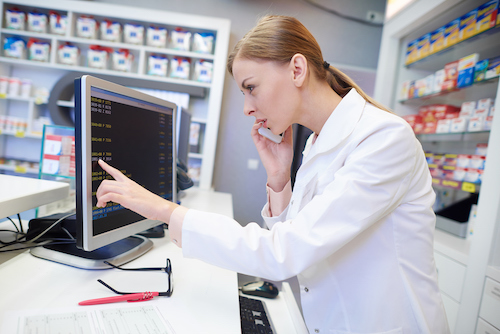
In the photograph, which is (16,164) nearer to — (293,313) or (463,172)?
(293,313)

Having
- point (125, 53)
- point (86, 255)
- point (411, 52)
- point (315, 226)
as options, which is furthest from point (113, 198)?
point (125, 53)

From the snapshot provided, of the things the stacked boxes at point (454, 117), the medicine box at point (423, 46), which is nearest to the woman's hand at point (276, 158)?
the stacked boxes at point (454, 117)

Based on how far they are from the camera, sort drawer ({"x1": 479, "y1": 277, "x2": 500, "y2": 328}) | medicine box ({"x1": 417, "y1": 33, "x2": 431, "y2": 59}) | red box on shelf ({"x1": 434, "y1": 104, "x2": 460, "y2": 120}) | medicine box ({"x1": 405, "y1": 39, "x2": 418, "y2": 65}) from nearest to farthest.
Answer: drawer ({"x1": 479, "y1": 277, "x2": 500, "y2": 328}) < red box on shelf ({"x1": 434, "y1": 104, "x2": 460, "y2": 120}) < medicine box ({"x1": 417, "y1": 33, "x2": 431, "y2": 59}) < medicine box ({"x1": 405, "y1": 39, "x2": 418, "y2": 65})

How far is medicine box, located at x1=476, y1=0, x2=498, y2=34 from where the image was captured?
1.94m

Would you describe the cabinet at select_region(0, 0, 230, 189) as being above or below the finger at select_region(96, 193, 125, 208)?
above

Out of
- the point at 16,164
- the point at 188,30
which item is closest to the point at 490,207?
the point at 188,30

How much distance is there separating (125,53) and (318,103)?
2938mm

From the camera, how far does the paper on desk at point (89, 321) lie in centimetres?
56

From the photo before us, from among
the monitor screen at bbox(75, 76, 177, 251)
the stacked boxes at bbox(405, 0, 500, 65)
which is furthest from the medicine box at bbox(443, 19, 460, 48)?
the monitor screen at bbox(75, 76, 177, 251)

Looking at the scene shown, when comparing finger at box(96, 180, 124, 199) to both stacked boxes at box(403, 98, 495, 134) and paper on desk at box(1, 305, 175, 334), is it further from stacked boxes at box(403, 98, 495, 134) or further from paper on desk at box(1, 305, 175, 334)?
stacked boxes at box(403, 98, 495, 134)

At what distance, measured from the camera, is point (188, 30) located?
3443 mm

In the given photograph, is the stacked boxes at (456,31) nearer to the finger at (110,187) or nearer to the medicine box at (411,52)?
the medicine box at (411,52)

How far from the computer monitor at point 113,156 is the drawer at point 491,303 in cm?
156

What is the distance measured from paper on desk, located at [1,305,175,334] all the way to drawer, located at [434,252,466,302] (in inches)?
68.0
